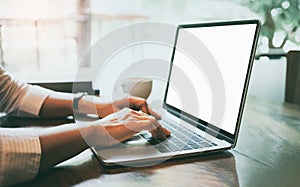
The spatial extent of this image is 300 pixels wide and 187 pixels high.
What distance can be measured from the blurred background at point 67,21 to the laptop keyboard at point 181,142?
97 centimetres

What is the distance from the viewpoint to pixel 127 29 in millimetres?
1885

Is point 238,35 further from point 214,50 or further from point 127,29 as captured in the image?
point 127,29

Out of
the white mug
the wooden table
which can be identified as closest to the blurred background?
the white mug

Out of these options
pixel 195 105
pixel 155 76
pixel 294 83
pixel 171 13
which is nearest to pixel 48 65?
pixel 155 76

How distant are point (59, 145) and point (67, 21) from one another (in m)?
1.19

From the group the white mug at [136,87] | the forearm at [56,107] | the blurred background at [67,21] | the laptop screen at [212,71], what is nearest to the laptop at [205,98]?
the laptop screen at [212,71]

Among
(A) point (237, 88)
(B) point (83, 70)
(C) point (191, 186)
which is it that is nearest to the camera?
(C) point (191, 186)

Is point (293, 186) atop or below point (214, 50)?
below

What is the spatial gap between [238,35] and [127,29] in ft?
3.22

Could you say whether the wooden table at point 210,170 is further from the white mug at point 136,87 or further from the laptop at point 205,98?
the white mug at point 136,87

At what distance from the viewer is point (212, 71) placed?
42.3 inches

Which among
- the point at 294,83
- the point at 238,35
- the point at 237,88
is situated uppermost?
the point at 238,35

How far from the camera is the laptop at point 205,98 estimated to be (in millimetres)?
856

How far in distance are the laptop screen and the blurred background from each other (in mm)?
624
